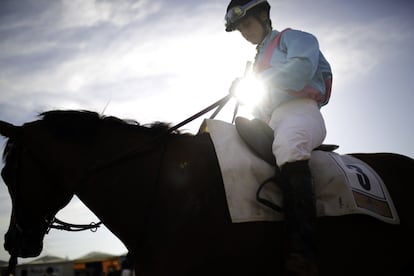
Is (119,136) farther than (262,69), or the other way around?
(262,69)

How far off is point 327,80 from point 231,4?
1.49 meters

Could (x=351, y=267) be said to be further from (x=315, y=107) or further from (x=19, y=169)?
(x=19, y=169)

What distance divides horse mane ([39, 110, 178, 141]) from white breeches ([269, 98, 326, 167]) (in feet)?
3.81

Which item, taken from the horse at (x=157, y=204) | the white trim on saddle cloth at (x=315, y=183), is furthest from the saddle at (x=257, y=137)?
the horse at (x=157, y=204)

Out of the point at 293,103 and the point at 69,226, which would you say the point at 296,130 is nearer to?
the point at 293,103

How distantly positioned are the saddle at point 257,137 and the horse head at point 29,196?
72.1 inches

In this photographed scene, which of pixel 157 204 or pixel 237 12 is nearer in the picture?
pixel 157 204

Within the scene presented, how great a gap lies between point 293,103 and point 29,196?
2.86 meters

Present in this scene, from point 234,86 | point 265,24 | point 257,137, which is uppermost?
point 265,24

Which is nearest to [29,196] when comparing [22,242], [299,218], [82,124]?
[22,242]

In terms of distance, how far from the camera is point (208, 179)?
2824 mm

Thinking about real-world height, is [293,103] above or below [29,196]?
above

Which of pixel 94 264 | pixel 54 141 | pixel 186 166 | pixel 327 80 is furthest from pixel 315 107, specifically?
pixel 94 264

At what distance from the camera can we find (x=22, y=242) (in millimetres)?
3115
